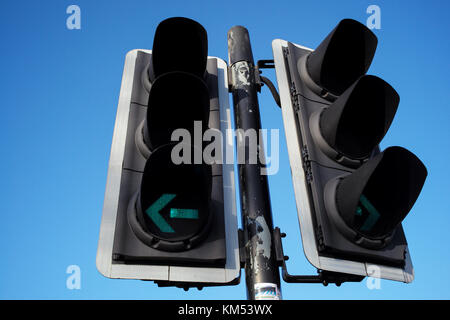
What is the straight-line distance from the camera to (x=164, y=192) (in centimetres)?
223

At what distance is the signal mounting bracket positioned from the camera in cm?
242

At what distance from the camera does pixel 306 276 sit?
2520 mm

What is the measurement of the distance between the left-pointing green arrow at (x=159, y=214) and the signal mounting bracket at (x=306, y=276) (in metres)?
0.64

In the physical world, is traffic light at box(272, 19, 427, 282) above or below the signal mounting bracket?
above

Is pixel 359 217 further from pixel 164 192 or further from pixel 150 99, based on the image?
pixel 150 99

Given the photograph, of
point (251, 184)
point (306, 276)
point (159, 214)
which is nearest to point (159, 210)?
point (159, 214)

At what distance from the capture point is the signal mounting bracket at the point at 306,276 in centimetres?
242

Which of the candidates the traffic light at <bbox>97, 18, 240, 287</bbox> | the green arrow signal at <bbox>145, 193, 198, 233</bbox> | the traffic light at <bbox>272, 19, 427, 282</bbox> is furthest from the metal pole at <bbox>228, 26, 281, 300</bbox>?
the green arrow signal at <bbox>145, 193, 198, 233</bbox>

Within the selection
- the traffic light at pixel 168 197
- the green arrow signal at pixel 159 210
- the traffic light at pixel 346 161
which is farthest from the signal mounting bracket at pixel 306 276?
the green arrow signal at pixel 159 210

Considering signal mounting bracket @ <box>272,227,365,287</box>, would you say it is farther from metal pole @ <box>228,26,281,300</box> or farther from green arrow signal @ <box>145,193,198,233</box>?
green arrow signal @ <box>145,193,198,233</box>

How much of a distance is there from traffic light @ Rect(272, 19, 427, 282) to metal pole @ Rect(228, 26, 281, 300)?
0.71ft
